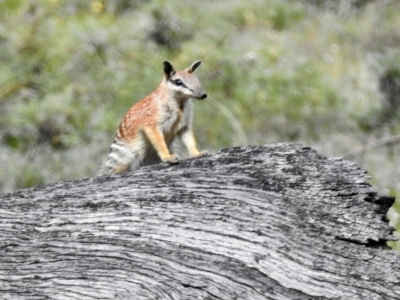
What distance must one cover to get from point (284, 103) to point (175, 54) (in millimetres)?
2304

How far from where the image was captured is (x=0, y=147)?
1446cm

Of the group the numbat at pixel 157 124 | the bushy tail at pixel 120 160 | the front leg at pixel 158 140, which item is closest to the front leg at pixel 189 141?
the numbat at pixel 157 124

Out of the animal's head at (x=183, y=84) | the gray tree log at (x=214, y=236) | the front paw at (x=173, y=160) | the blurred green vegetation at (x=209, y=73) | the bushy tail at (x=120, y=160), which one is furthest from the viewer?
the blurred green vegetation at (x=209, y=73)

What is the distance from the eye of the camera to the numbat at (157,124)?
7.95 meters

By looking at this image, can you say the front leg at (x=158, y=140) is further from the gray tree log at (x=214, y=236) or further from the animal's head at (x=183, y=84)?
the gray tree log at (x=214, y=236)

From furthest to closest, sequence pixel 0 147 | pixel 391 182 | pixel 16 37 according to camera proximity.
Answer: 1. pixel 16 37
2. pixel 0 147
3. pixel 391 182

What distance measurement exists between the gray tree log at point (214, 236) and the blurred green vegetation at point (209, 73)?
19.7ft

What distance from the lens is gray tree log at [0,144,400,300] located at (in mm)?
5848

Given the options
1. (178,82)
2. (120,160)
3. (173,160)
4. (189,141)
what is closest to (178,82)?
(178,82)

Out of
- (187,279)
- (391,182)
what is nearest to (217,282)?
(187,279)

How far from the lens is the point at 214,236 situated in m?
6.08

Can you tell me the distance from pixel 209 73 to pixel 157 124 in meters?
7.76

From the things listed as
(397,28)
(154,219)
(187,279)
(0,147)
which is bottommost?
(187,279)

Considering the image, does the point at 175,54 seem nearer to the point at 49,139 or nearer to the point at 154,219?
the point at 49,139
